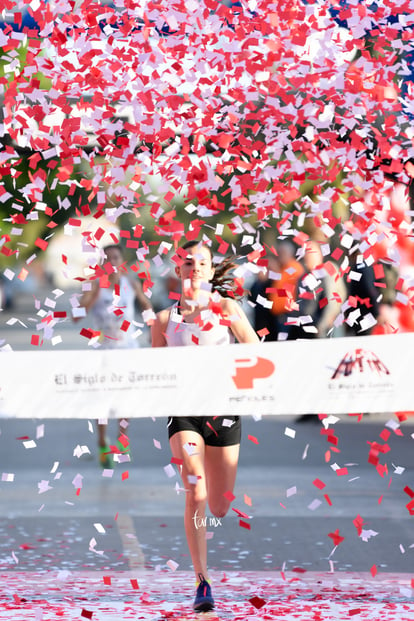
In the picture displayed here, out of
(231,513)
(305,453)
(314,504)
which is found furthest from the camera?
(305,453)

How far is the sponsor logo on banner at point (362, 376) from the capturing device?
648cm

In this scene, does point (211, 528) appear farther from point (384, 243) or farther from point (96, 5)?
point (96, 5)

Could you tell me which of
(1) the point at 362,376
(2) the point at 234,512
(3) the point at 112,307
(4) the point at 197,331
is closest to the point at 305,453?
(3) the point at 112,307

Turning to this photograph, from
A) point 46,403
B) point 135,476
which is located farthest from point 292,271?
point 135,476

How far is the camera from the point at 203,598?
6.12 m

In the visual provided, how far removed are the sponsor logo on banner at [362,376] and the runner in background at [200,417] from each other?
0.47 m

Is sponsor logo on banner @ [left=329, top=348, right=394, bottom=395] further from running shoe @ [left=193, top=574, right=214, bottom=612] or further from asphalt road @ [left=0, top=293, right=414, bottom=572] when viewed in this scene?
running shoe @ [left=193, top=574, right=214, bottom=612]

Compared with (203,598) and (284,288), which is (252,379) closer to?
(284,288)

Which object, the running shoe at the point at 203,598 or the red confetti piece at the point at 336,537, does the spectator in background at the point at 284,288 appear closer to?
the red confetti piece at the point at 336,537

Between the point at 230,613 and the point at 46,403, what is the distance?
1451 mm

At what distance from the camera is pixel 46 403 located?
6555 mm

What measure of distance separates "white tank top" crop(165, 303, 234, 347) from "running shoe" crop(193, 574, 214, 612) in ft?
3.97

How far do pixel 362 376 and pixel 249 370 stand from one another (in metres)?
0.59

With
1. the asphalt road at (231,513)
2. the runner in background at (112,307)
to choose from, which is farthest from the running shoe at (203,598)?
the runner in background at (112,307)
